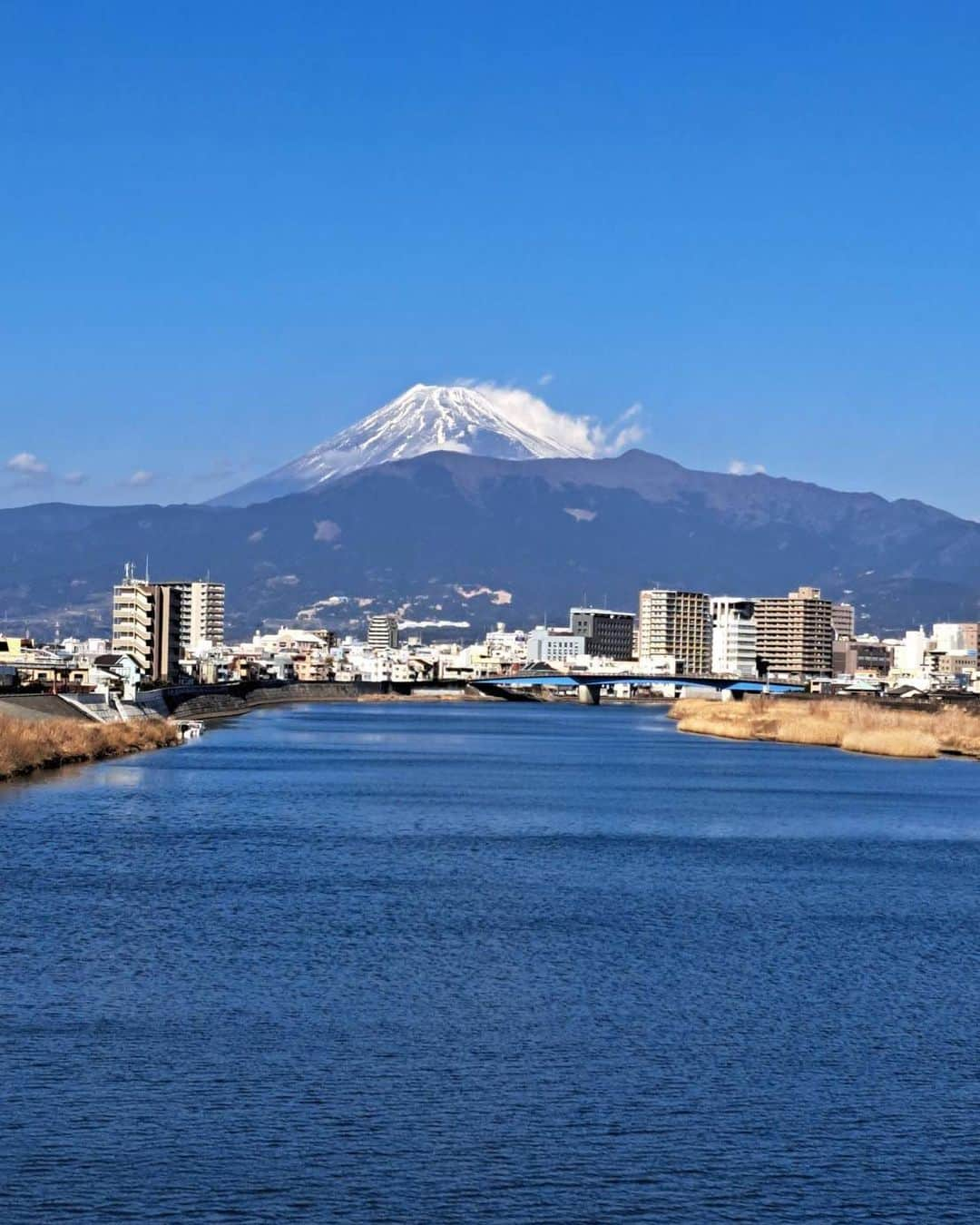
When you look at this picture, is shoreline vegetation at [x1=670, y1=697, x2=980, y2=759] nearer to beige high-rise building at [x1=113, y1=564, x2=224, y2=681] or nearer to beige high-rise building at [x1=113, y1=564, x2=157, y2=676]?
beige high-rise building at [x1=113, y1=564, x2=157, y2=676]

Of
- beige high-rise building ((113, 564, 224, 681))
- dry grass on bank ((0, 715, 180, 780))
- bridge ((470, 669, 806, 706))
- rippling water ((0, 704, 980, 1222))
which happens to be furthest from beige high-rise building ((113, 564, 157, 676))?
rippling water ((0, 704, 980, 1222))

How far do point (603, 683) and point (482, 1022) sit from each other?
163523 millimetres

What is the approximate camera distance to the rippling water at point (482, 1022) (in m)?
13.8

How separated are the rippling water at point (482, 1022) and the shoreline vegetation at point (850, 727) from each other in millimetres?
40502

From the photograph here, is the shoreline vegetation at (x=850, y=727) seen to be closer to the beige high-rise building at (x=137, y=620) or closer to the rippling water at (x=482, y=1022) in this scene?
the rippling water at (x=482, y=1022)

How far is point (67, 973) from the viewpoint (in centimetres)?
2075

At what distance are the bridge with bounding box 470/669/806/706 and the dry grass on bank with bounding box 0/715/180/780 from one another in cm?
9792

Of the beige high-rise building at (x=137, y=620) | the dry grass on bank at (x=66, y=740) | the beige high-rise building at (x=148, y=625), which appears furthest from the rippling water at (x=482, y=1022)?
the beige high-rise building at (x=148, y=625)

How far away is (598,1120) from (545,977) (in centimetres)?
612

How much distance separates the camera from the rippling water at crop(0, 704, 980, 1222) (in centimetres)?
1383

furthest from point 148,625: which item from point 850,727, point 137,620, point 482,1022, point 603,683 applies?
point 482,1022

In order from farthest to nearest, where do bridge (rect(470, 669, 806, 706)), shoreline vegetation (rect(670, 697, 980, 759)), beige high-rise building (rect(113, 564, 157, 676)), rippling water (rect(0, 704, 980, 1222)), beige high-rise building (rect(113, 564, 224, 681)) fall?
bridge (rect(470, 669, 806, 706))
beige high-rise building (rect(113, 564, 224, 681))
beige high-rise building (rect(113, 564, 157, 676))
shoreline vegetation (rect(670, 697, 980, 759))
rippling water (rect(0, 704, 980, 1222))

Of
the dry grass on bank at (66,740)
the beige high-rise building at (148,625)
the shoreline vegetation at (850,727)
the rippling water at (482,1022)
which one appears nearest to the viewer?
the rippling water at (482,1022)

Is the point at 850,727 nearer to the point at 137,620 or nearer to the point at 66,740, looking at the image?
the point at 66,740
